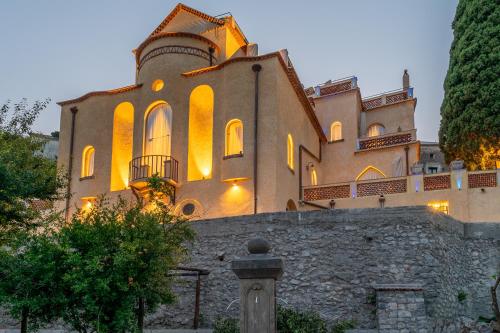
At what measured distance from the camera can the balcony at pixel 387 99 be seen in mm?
33188

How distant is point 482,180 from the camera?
2136 centimetres

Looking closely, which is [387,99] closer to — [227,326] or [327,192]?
[327,192]

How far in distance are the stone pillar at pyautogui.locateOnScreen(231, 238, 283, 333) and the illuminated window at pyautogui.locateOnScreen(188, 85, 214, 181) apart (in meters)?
13.6

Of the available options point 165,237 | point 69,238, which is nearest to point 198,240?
point 165,237

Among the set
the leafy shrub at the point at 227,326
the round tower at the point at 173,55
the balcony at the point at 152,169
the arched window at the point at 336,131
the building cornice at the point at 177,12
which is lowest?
the leafy shrub at the point at 227,326

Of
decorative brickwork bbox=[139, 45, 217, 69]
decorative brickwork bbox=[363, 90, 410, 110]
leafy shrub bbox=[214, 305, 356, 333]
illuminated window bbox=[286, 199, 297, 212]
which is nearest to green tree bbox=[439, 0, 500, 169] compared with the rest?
decorative brickwork bbox=[363, 90, 410, 110]

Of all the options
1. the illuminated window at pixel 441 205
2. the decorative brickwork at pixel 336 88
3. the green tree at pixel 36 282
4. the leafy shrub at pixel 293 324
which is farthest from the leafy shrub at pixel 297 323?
the decorative brickwork at pixel 336 88

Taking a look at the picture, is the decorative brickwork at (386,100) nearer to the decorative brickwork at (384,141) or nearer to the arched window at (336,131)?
the arched window at (336,131)

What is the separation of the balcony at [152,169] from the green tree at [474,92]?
490 inches

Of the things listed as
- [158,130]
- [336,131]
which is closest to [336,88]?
[336,131]

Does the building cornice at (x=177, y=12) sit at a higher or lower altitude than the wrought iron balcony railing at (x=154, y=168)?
higher

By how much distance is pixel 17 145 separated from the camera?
18.1 metres

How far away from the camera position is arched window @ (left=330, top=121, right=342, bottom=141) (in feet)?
102

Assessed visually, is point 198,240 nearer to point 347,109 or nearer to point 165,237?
point 165,237
